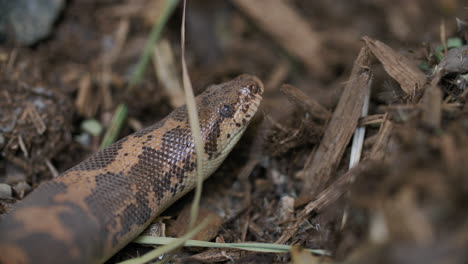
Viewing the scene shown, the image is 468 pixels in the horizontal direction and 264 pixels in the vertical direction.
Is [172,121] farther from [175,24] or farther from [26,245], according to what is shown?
[175,24]

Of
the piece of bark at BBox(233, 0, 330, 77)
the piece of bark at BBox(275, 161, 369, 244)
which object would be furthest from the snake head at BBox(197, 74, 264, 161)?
the piece of bark at BBox(233, 0, 330, 77)

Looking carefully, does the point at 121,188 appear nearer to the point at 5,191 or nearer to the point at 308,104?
the point at 5,191

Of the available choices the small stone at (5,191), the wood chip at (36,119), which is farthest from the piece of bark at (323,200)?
the wood chip at (36,119)

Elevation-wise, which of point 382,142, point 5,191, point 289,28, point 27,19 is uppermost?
point 289,28

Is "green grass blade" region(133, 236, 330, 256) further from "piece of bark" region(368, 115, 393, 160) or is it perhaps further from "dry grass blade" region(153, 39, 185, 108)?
"dry grass blade" region(153, 39, 185, 108)

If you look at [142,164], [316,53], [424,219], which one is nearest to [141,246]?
[142,164]

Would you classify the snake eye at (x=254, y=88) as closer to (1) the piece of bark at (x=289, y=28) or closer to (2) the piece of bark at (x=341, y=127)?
(2) the piece of bark at (x=341, y=127)

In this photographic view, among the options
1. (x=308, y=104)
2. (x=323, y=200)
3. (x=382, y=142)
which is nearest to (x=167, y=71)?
(x=308, y=104)
